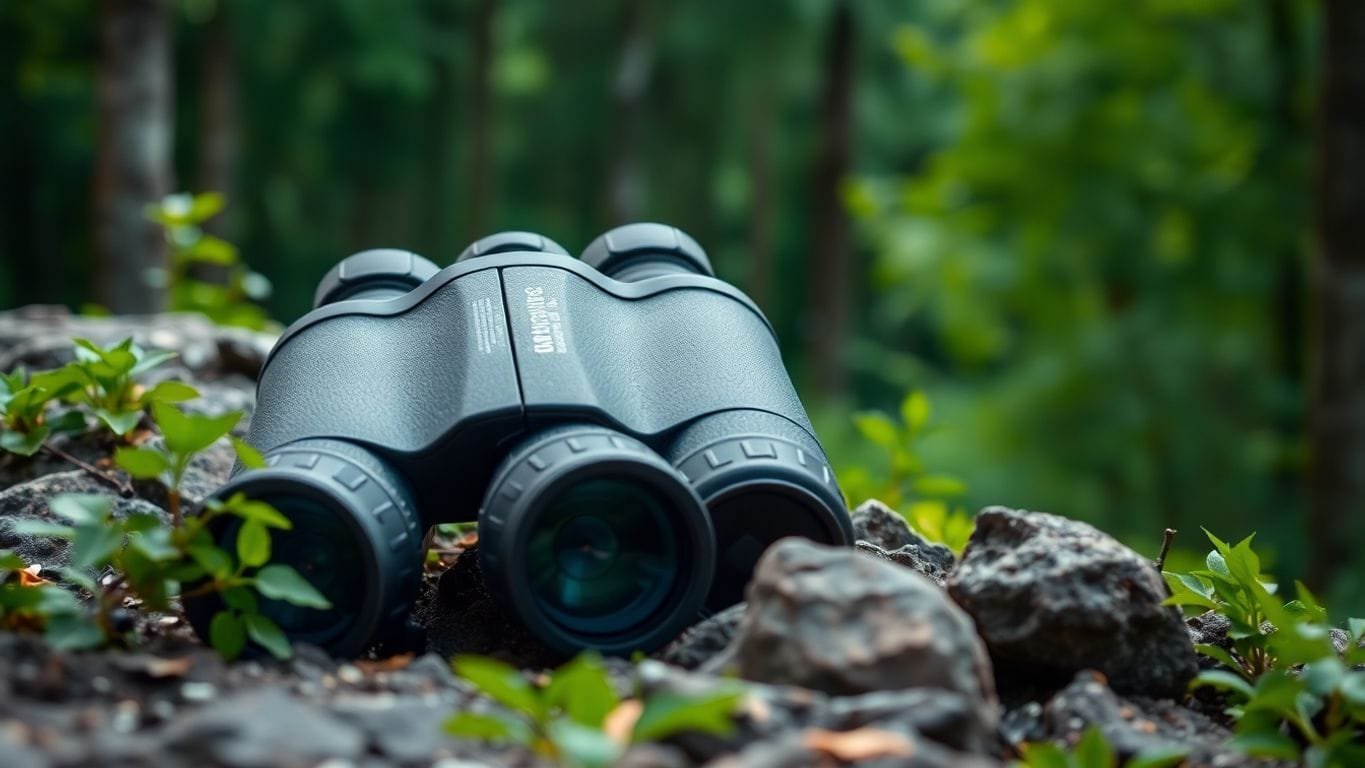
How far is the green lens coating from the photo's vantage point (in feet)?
5.35

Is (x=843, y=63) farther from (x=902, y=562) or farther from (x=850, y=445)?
(x=902, y=562)

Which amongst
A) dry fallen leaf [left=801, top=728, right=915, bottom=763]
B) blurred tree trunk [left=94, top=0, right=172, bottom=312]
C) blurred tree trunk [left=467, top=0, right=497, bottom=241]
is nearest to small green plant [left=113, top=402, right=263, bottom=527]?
dry fallen leaf [left=801, top=728, right=915, bottom=763]

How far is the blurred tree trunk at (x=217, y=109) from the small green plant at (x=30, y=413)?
25.6ft

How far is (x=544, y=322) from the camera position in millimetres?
1907

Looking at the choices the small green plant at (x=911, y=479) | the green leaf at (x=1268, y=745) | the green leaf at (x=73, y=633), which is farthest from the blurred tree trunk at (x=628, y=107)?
the green leaf at (x=1268, y=745)

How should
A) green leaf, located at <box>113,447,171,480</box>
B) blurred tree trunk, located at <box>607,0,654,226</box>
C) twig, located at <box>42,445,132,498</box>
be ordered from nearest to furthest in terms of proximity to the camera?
1. green leaf, located at <box>113,447,171,480</box>
2. twig, located at <box>42,445,132,498</box>
3. blurred tree trunk, located at <box>607,0,654,226</box>

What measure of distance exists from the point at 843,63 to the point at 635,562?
10653 millimetres

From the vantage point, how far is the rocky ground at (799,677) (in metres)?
1.24

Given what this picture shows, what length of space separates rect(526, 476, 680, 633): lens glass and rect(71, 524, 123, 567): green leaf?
476 millimetres

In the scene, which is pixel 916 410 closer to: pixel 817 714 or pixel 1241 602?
pixel 1241 602

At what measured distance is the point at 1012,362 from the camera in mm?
8875

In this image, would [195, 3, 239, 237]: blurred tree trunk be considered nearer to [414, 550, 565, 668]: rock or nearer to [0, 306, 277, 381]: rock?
[0, 306, 277, 381]: rock

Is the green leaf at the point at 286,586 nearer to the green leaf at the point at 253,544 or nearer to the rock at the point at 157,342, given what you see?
the green leaf at the point at 253,544

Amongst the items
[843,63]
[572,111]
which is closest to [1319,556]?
[843,63]
